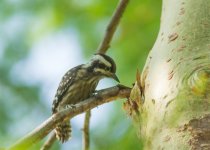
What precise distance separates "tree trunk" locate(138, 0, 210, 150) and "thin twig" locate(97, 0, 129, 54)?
1.12 m

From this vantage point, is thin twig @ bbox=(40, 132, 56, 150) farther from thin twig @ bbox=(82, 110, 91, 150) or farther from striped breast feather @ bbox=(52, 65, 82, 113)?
striped breast feather @ bbox=(52, 65, 82, 113)

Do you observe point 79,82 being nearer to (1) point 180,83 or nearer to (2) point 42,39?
(2) point 42,39

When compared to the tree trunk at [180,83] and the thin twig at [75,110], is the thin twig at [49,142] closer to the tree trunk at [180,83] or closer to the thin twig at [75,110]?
the thin twig at [75,110]

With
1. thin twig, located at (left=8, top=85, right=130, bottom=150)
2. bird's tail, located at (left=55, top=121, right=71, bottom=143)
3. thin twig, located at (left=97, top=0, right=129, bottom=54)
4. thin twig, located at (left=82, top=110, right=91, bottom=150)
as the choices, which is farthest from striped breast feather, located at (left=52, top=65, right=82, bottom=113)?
thin twig, located at (left=8, top=85, right=130, bottom=150)

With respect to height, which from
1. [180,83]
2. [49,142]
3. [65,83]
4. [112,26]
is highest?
[65,83]

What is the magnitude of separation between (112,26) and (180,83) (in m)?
2.06

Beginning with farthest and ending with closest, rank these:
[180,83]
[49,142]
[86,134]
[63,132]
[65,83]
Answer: [65,83] → [63,132] → [86,134] → [49,142] → [180,83]

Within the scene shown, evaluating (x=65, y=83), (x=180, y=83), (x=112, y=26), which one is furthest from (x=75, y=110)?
(x=65, y=83)

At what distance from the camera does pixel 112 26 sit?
4.01 meters

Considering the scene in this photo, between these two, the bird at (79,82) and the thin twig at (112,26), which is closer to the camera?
the thin twig at (112,26)

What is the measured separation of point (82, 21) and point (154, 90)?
6.24 feet

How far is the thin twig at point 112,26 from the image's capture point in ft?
12.0

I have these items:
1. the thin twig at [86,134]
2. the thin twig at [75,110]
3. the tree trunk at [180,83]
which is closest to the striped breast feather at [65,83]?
the thin twig at [86,134]

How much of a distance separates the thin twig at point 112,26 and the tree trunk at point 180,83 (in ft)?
3.68
